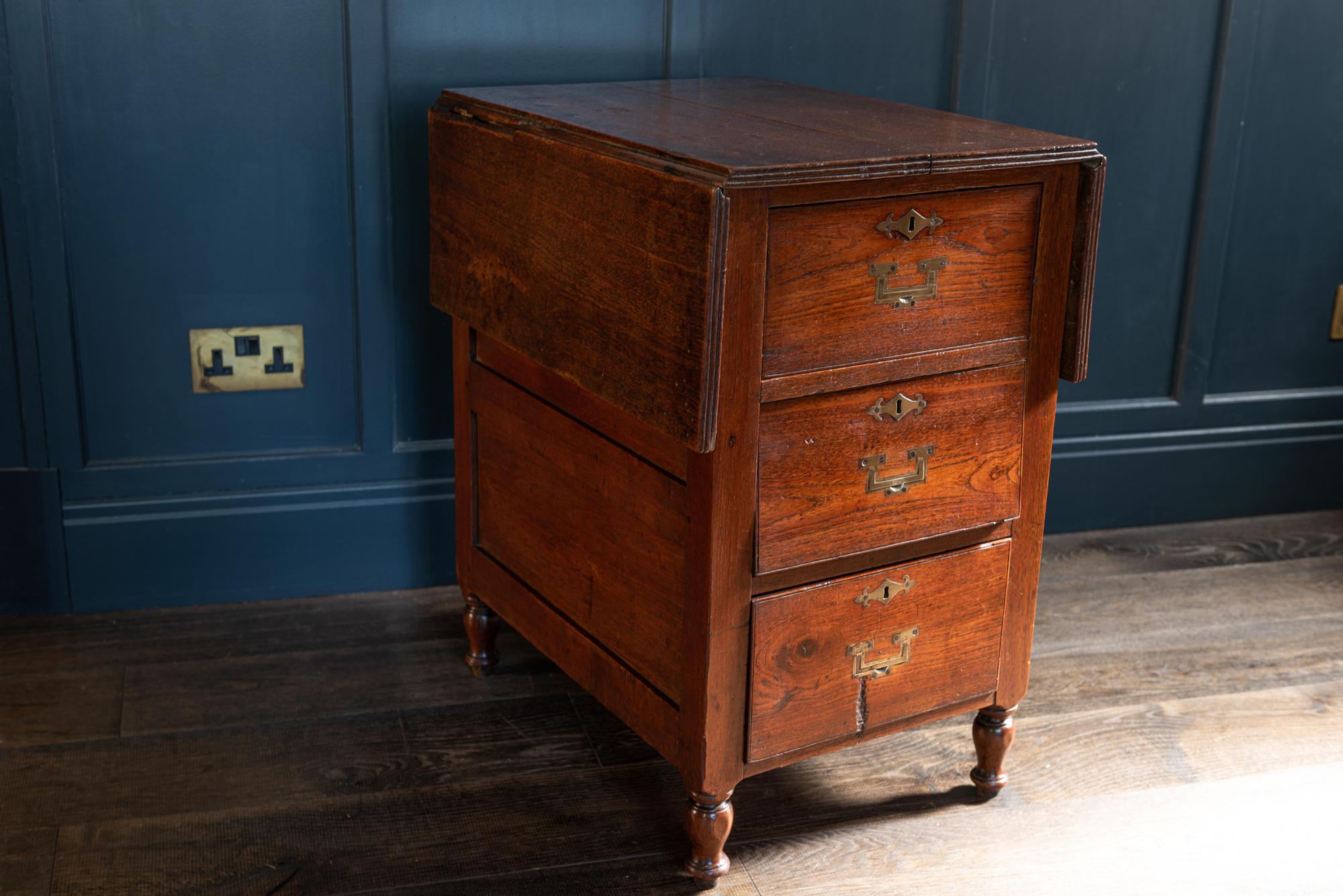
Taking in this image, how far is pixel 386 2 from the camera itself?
1.90 meters

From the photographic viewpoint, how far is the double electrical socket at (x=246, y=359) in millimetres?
1982

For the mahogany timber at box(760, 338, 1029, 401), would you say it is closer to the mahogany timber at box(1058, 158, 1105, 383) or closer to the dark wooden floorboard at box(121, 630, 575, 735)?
the mahogany timber at box(1058, 158, 1105, 383)

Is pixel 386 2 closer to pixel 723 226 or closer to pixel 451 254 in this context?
pixel 451 254

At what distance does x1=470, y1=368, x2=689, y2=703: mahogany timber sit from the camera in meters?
1.46

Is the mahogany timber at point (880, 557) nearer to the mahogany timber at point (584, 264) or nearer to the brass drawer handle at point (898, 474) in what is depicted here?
the brass drawer handle at point (898, 474)

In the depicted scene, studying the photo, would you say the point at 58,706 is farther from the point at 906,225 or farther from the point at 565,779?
the point at 906,225

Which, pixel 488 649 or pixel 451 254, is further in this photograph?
pixel 488 649

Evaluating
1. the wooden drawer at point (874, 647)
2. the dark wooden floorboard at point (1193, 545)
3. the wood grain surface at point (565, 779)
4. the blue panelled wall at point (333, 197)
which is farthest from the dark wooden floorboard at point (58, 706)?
the dark wooden floorboard at point (1193, 545)

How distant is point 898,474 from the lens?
1.44 meters

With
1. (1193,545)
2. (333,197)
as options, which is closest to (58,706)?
(333,197)

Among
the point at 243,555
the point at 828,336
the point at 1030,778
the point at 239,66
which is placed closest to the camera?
the point at 828,336

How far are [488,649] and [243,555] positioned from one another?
436 mm

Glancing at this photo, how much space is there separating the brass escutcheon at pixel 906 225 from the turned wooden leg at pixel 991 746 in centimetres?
61

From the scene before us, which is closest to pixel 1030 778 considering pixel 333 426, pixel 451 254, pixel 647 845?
pixel 647 845
